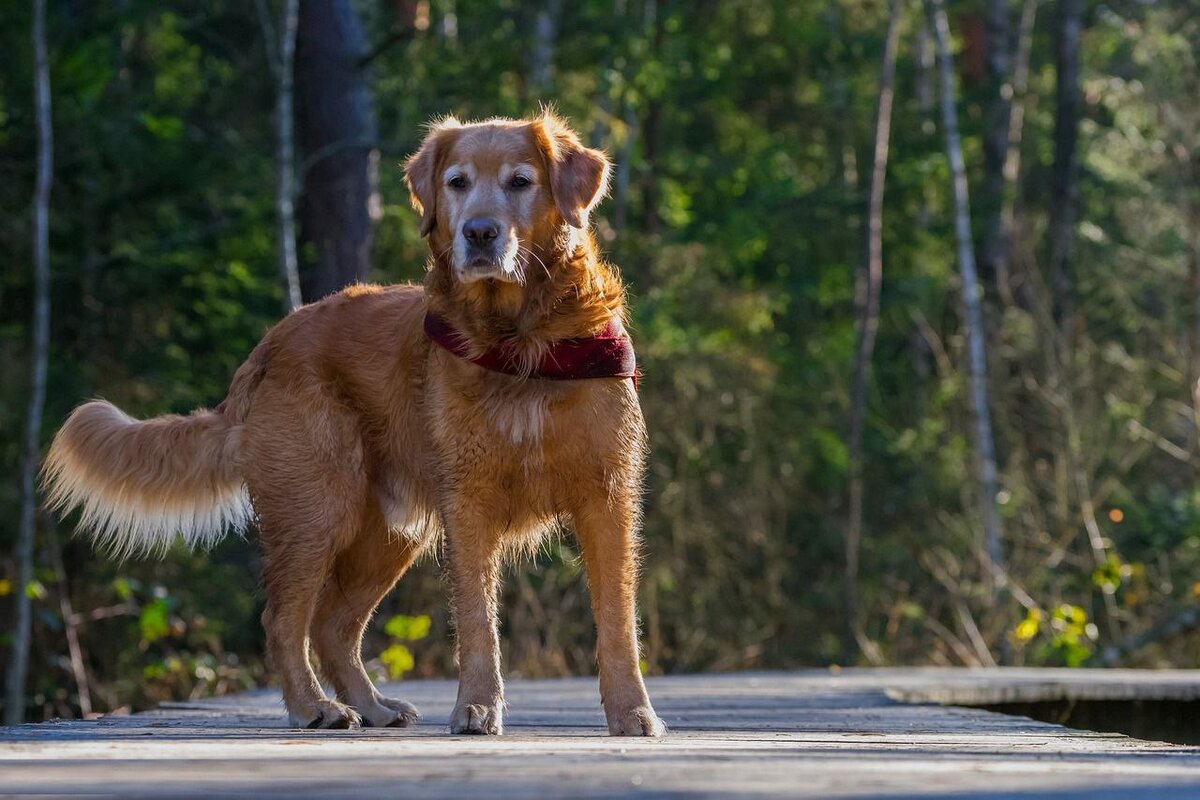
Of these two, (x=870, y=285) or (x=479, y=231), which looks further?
(x=870, y=285)

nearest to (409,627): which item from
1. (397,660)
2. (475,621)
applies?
(397,660)

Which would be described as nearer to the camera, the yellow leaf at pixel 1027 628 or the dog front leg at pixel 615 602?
the dog front leg at pixel 615 602

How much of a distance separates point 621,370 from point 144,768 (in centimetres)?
242

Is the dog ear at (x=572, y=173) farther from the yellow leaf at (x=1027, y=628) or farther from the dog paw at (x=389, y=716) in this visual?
the yellow leaf at (x=1027, y=628)

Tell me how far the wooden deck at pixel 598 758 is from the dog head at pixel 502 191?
1502 millimetres

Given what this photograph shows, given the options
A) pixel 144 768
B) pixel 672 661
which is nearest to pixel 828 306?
pixel 672 661

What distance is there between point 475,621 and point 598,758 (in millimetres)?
1631

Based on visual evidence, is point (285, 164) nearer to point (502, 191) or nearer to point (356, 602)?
point (356, 602)

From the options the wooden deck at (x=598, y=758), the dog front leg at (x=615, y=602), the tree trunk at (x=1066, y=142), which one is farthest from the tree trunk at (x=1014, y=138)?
the dog front leg at (x=615, y=602)

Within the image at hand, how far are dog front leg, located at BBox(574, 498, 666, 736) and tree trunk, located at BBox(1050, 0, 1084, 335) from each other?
2103 centimetres

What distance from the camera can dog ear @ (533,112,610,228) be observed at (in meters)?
5.91

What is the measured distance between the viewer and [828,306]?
1039 inches

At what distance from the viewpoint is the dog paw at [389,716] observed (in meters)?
6.25

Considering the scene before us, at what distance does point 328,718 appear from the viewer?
5926 millimetres
